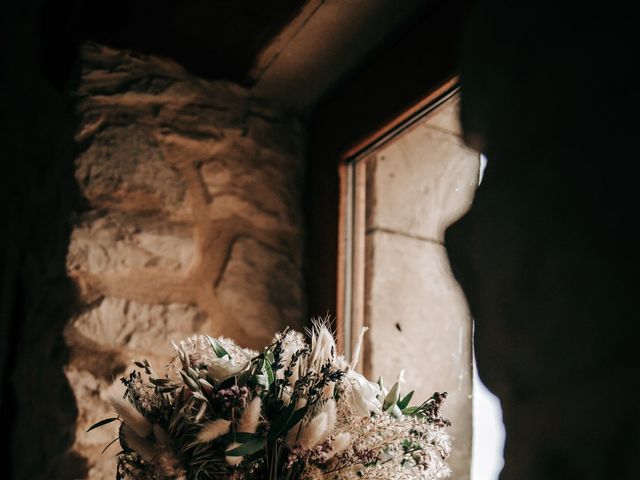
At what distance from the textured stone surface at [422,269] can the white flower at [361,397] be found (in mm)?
232

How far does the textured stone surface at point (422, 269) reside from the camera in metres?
1.09

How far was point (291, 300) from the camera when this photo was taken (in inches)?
57.4

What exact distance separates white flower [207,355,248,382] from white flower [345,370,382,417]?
15cm

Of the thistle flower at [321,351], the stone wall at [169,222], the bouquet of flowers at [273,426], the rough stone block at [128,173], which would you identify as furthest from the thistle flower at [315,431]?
the rough stone block at [128,173]

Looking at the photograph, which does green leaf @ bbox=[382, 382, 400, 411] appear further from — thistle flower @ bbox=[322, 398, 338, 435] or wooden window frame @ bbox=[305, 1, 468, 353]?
wooden window frame @ bbox=[305, 1, 468, 353]

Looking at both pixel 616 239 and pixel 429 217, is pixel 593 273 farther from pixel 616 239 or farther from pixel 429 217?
pixel 429 217

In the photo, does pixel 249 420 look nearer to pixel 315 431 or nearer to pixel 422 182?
pixel 315 431

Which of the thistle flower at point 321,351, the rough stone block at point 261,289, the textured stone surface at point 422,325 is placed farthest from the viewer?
the rough stone block at point 261,289

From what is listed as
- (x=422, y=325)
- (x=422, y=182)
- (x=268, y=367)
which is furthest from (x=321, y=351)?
(x=422, y=182)

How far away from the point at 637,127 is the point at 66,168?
1202mm

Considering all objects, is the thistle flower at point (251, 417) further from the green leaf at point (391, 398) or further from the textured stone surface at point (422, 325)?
the textured stone surface at point (422, 325)

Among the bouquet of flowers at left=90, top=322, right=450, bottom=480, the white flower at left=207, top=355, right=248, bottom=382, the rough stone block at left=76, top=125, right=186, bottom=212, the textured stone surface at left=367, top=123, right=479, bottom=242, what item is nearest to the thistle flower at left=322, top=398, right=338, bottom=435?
the bouquet of flowers at left=90, top=322, right=450, bottom=480

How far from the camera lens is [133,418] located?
2.64 ft

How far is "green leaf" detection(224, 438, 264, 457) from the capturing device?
2.47ft
